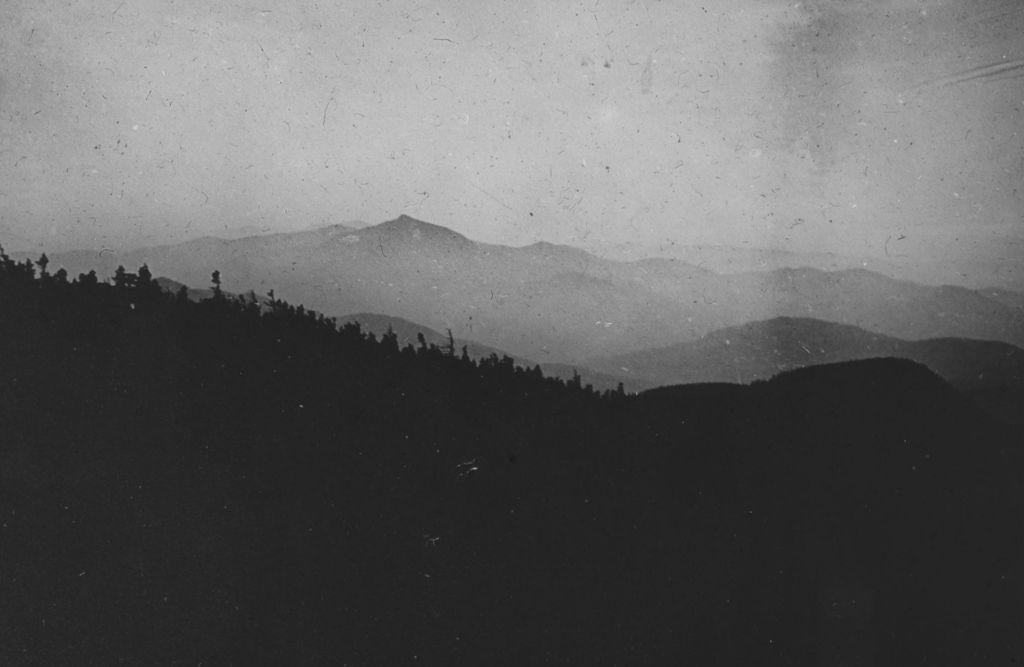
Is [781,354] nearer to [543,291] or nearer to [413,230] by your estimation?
[543,291]

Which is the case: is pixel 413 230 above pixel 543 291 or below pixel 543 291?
above

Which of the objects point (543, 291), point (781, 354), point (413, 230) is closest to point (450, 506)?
point (543, 291)

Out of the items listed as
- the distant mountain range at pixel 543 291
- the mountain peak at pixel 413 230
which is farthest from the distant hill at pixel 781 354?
the mountain peak at pixel 413 230

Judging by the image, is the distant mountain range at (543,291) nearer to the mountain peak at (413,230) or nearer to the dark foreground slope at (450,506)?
the mountain peak at (413,230)

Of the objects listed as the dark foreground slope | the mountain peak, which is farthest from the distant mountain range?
the dark foreground slope

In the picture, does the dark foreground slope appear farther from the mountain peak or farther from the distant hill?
the mountain peak
